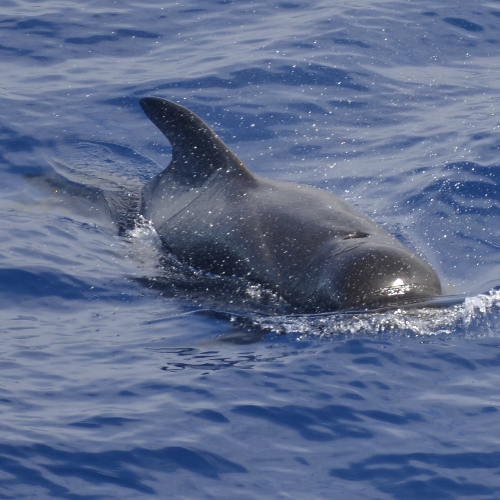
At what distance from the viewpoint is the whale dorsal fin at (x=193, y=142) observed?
33.1 feet

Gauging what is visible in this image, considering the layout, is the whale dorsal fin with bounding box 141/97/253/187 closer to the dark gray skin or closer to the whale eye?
the dark gray skin

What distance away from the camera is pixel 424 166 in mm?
13805

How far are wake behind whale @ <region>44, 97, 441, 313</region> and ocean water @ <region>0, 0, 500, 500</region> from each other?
262 mm

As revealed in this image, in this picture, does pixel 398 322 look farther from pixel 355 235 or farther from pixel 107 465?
pixel 107 465

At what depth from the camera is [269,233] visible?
9352 millimetres

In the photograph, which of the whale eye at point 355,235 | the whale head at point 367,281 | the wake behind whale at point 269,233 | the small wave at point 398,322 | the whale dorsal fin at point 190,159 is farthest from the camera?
the whale dorsal fin at point 190,159

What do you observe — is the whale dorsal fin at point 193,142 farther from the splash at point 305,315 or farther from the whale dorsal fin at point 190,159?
the splash at point 305,315

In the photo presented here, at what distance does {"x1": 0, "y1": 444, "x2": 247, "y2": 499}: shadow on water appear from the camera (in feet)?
19.6

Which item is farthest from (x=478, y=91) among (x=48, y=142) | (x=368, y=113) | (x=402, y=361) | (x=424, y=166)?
(x=402, y=361)

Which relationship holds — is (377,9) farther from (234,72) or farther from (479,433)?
(479,433)

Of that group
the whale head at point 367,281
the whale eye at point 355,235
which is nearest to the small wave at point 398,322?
the whale head at point 367,281

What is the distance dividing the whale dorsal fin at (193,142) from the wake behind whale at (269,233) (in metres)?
0.01

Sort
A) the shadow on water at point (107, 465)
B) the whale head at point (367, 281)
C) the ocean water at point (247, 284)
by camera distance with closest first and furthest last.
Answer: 1. the shadow on water at point (107, 465)
2. the ocean water at point (247, 284)
3. the whale head at point (367, 281)

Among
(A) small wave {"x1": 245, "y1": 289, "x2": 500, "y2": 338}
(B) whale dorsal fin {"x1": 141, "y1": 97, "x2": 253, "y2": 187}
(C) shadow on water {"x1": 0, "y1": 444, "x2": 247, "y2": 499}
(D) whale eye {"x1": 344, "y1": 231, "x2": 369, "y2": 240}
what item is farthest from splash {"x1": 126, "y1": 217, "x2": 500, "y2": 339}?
(C) shadow on water {"x1": 0, "y1": 444, "x2": 247, "y2": 499}
